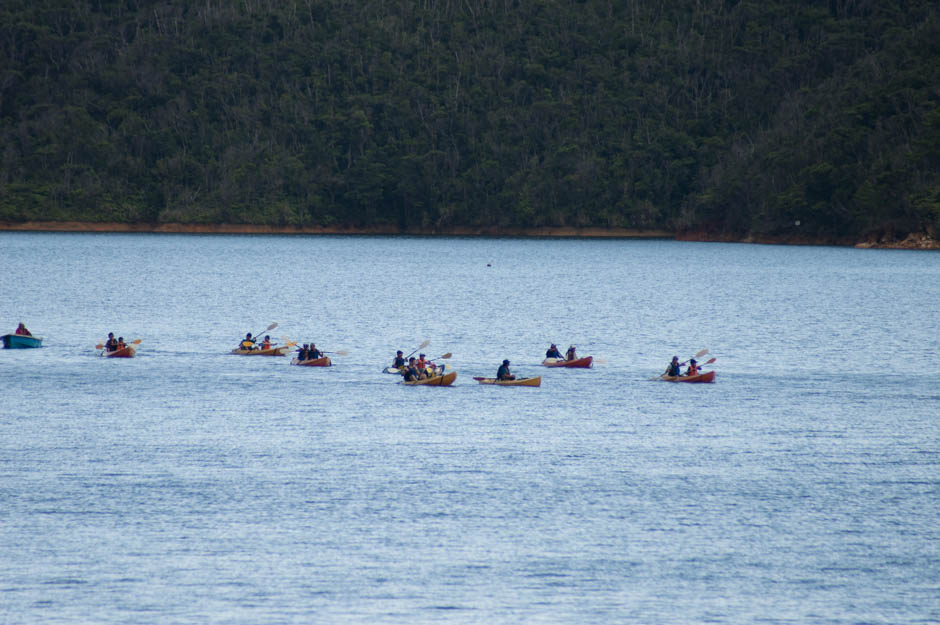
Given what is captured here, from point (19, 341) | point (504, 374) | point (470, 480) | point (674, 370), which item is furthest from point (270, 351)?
point (470, 480)

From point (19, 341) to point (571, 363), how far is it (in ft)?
96.7

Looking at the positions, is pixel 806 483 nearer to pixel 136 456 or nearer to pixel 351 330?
pixel 136 456

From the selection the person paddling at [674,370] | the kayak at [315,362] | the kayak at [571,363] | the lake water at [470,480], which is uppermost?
the person paddling at [674,370]

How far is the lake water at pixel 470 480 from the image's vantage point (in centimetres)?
2888

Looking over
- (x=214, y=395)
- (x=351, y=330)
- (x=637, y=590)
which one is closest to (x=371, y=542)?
(x=637, y=590)

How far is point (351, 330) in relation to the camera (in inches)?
3147

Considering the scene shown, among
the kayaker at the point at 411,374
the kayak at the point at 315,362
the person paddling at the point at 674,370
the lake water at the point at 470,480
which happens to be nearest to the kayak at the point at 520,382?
the lake water at the point at 470,480

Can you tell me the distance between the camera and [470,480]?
38625 millimetres

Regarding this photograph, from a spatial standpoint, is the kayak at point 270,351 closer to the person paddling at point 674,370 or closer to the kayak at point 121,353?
the kayak at point 121,353

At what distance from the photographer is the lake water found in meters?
28.9

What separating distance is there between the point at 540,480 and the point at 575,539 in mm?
6109

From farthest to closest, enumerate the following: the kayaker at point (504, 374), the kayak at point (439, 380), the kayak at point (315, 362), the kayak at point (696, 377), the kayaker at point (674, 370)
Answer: the kayak at point (315, 362) < the kayaker at point (674, 370) < the kayak at point (696, 377) < the kayaker at point (504, 374) < the kayak at point (439, 380)

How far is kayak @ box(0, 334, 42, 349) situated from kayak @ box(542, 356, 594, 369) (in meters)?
27.7

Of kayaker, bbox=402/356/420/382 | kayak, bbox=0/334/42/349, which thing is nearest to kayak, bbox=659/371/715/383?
kayaker, bbox=402/356/420/382
